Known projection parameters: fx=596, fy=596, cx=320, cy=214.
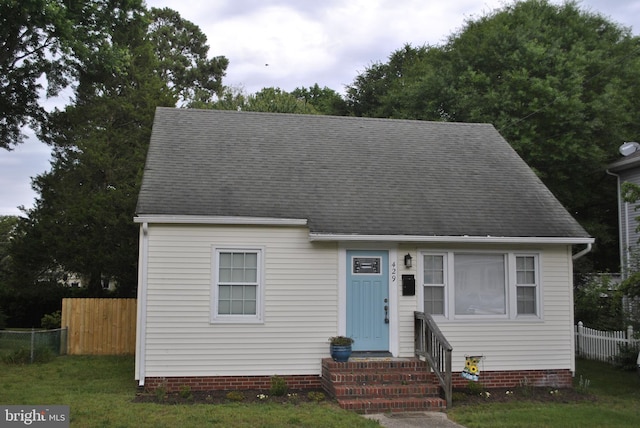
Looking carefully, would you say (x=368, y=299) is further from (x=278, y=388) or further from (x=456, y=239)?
(x=278, y=388)

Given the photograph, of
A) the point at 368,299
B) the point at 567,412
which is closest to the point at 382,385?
the point at 368,299

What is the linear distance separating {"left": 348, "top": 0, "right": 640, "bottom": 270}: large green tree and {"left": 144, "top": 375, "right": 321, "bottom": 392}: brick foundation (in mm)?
12693

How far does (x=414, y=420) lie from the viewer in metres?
8.63

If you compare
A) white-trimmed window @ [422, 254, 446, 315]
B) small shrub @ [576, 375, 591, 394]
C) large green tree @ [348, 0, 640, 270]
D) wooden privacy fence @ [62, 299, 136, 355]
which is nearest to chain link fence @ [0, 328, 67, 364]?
wooden privacy fence @ [62, 299, 136, 355]

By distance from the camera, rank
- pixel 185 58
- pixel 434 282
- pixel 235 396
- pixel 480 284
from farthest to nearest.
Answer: pixel 185 58 < pixel 480 284 < pixel 434 282 < pixel 235 396

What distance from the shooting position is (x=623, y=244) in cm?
1961

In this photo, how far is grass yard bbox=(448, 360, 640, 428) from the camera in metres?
8.45

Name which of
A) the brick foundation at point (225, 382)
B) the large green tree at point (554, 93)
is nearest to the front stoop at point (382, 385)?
the brick foundation at point (225, 382)

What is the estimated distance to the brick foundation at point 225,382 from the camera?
1009 cm

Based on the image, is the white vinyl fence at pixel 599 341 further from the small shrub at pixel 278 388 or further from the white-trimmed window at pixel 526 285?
the small shrub at pixel 278 388

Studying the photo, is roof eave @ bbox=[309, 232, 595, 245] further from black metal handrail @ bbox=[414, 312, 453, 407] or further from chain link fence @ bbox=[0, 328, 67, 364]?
chain link fence @ bbox=[0, 328, 67, 364]

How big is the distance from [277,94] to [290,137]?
22958mm

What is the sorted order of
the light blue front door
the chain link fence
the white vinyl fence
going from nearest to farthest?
the light blue front door
the chain link fence
the white vinyl fence

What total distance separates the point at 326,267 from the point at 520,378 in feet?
13.7
